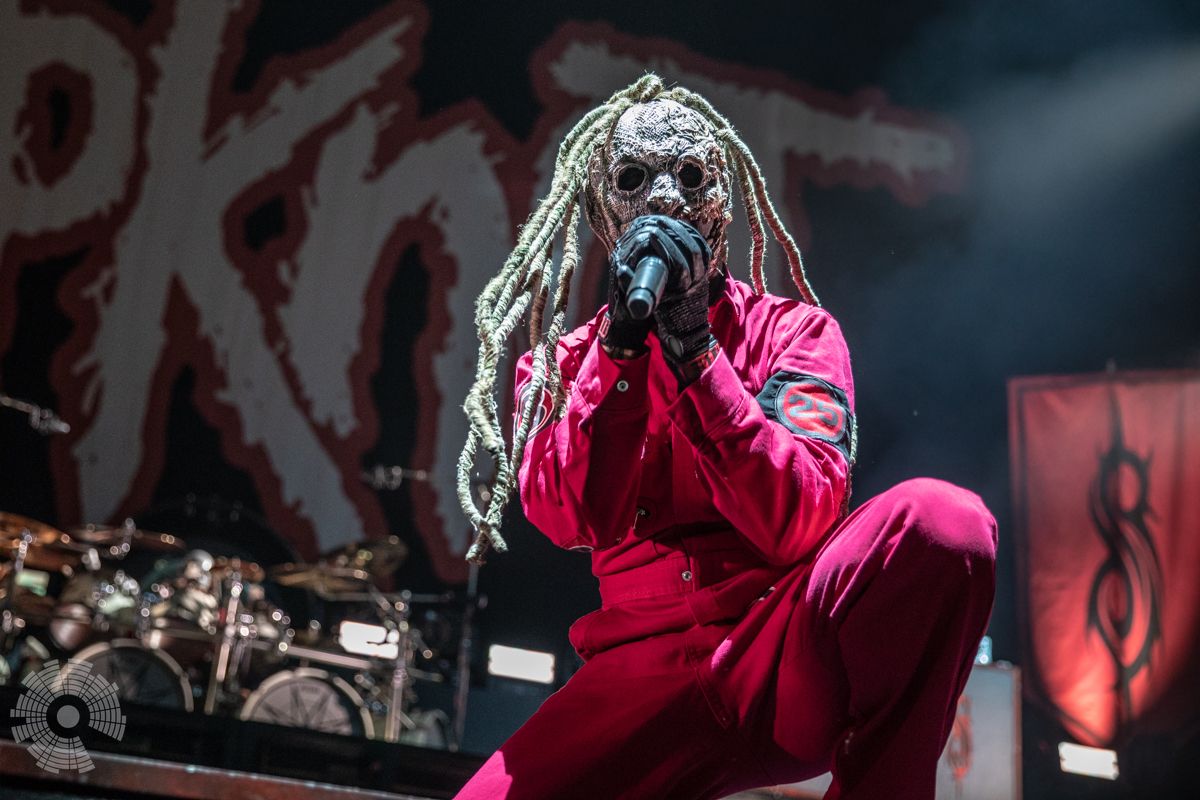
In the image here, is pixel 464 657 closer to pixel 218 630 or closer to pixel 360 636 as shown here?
pixel 360 636

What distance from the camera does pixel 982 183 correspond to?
4441mm

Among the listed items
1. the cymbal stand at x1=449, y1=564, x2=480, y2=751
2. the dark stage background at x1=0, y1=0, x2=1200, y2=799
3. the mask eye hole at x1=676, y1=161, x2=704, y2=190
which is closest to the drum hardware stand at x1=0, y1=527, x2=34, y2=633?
the dark stage background at x1=0, y1=0, x2=1200, y2=799

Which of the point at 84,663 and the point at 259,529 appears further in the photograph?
the point at 259,529

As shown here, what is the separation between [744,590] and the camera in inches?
51.1

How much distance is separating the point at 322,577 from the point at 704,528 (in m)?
4.00

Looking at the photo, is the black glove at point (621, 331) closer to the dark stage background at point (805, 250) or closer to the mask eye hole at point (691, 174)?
the mask eye hole at point (691, 174)

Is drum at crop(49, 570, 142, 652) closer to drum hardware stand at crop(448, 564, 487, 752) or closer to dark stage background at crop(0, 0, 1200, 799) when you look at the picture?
dark stage background at crop(0, 0, 1200, 799)

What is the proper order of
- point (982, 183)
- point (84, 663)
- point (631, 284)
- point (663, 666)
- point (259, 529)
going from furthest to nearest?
point (259, 529), point (982, 183), point (84, 663), point (663, 666), point (631, 284)

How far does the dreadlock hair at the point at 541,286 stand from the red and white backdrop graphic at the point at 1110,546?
3355mm

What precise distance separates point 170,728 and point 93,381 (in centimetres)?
247

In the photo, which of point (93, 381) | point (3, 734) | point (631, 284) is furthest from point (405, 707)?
point (631, 284)

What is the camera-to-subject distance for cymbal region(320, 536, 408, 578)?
4.91 metres

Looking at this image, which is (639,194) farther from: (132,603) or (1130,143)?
(132,603)

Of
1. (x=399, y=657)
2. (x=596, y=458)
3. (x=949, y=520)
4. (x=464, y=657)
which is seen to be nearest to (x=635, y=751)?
(x=596, y=458)
